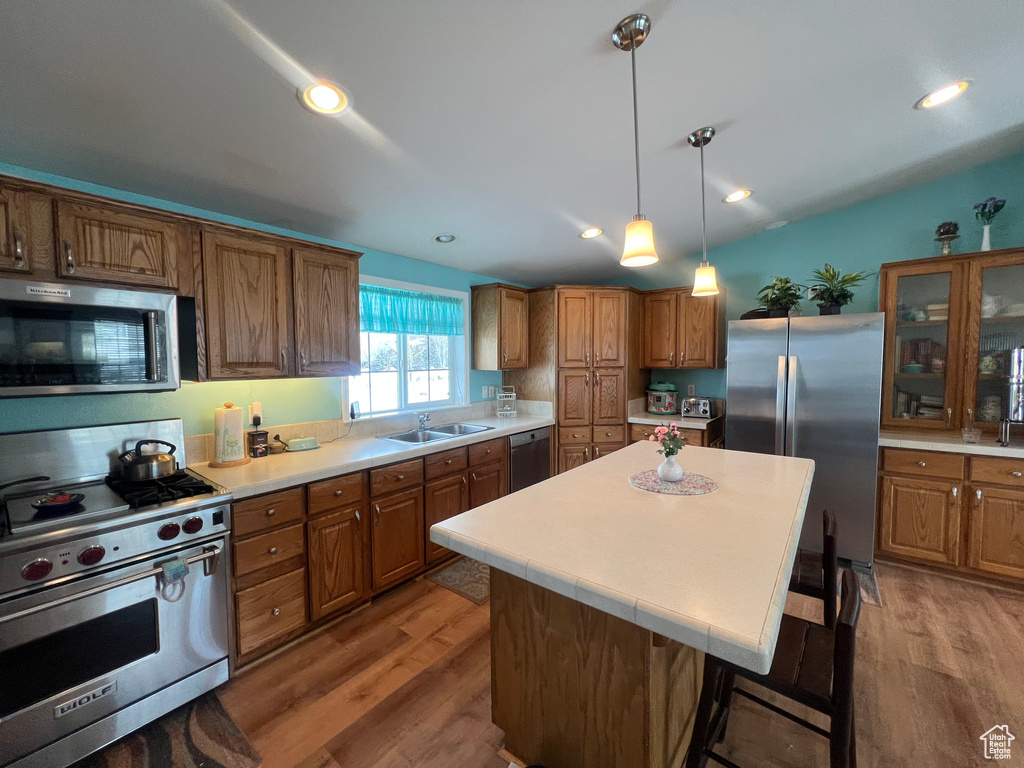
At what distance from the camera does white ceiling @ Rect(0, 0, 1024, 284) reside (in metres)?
1.26

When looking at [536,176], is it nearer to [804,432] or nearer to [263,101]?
[263,101]

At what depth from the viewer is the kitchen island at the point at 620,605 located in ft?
3.00

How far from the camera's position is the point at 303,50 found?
132cm

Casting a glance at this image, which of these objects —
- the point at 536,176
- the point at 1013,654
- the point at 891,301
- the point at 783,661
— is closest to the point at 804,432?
the point at 891,301

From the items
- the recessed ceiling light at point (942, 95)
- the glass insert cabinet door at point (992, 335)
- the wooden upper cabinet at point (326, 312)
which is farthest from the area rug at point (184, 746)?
the glass insert cabinet door at point (992, 335)

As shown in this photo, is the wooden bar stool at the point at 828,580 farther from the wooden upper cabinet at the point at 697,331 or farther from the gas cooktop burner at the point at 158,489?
the wooden upper cabinet at the point at 697,331

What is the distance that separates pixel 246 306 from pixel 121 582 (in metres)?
1.29

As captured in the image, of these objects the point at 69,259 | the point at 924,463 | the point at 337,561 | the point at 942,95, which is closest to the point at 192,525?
the point at 337,561

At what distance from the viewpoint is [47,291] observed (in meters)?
1.53

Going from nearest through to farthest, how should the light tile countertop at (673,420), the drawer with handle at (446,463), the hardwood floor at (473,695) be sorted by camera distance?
1. the hardwood floor at (473,695)
2. the drawer with handle at (446,463)
3. the light tile countertop at (673,420)

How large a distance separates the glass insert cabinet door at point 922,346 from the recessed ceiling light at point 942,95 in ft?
3.93

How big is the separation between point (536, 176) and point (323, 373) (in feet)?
5.54

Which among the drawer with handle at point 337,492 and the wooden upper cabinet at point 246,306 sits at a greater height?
the wooden upper cabinet at point 246,306

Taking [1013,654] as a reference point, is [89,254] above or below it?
above
